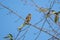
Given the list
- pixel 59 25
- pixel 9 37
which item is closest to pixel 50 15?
pixel 59 25

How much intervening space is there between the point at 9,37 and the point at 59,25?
445mm

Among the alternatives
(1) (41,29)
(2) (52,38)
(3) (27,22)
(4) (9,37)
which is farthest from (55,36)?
(4) (9,37)

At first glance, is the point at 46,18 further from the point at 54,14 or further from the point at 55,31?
the point at 55,31

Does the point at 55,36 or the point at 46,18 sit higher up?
the point at 46,18

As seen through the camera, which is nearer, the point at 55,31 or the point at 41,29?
the point at 41,29

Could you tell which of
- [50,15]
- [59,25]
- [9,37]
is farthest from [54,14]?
[9,37]

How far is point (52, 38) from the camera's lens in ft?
3.40

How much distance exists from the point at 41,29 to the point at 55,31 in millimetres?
173

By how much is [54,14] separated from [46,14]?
60 millimetres

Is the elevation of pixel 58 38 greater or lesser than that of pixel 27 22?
lesser

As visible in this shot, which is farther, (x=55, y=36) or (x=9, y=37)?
(x=9, y=37)

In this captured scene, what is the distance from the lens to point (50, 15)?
0.97 metres

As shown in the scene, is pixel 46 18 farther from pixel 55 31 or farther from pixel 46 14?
pixel 55 31

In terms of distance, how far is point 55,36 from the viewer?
1019 mm
